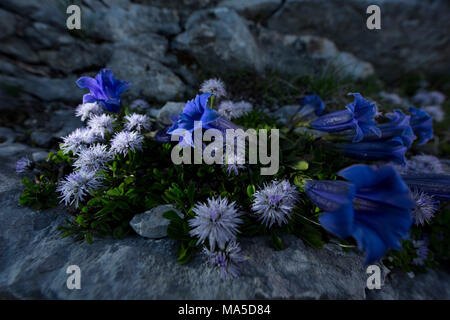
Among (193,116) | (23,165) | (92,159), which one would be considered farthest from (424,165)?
(23,165)

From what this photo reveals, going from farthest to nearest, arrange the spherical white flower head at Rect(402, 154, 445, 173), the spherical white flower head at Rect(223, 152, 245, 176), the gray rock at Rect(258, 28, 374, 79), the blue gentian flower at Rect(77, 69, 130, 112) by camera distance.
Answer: the gray rock at Rect(258, 28, 374, 79) < the spherical white flower head at Rect(402, 154, 445, 173) < the blue gentian flower at Rect(77, 69, 130, 112) < the spherical white flower head at Rect(223, 152, 245, 176)

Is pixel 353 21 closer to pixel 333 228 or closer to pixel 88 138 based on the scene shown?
pixel 333 228

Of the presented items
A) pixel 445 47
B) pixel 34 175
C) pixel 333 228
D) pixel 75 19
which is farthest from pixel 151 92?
pixel 445 47

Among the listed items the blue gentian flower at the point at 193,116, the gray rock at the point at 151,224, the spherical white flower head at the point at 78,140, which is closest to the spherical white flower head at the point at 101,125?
the spherical white flower head at the point at 78,140

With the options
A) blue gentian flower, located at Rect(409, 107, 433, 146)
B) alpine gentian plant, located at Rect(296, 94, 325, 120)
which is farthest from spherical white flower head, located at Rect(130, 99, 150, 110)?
blue gentian flower, located at Rect(409, 107, 433, 146)

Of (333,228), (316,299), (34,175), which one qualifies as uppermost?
(34,175)

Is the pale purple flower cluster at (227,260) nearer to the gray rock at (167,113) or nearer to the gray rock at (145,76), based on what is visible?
the gray rock at (167,113)

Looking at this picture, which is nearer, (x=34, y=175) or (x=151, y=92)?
(x=34, y=175)

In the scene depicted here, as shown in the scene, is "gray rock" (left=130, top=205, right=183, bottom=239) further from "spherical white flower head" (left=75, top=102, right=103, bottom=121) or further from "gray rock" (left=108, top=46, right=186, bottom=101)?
"gray rock" (left=108, top=46, right=186, bottom=101)
